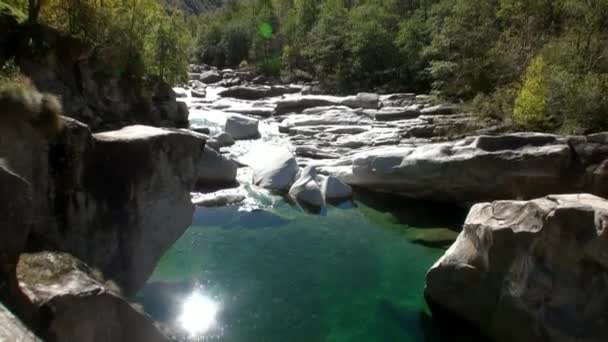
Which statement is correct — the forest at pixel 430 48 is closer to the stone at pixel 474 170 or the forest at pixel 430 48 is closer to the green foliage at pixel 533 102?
the green foliage at pixel 533 102

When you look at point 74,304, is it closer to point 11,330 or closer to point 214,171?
point 11,330

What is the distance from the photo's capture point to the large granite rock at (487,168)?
49.6ft

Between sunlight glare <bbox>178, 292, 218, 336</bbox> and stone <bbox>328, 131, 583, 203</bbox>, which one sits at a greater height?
stone <bbox>328, 131, 583, 203</bbox>

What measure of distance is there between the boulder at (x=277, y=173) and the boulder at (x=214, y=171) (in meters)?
1.39

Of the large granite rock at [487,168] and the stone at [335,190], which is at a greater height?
the large granite rock at [487,168]

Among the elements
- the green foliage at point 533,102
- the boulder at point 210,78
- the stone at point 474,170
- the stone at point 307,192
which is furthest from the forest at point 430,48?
the stone at point 307,192

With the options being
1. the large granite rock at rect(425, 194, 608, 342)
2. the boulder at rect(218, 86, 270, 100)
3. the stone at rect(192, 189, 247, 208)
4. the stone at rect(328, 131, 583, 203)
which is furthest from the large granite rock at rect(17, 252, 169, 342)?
the boulder at rect(218, 86, 270, 100)

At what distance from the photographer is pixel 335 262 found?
44.6ft

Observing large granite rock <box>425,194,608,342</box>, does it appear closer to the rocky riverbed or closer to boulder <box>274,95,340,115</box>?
the rocky riverbed

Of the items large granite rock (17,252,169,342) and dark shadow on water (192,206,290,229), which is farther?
dark shadow on water (192,206,290,229)

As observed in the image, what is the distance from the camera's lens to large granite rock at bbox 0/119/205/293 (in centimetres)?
750

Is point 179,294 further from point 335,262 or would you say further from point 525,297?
point 525,297

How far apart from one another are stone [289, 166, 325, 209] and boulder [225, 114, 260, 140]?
377 inches

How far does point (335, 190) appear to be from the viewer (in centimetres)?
1905
